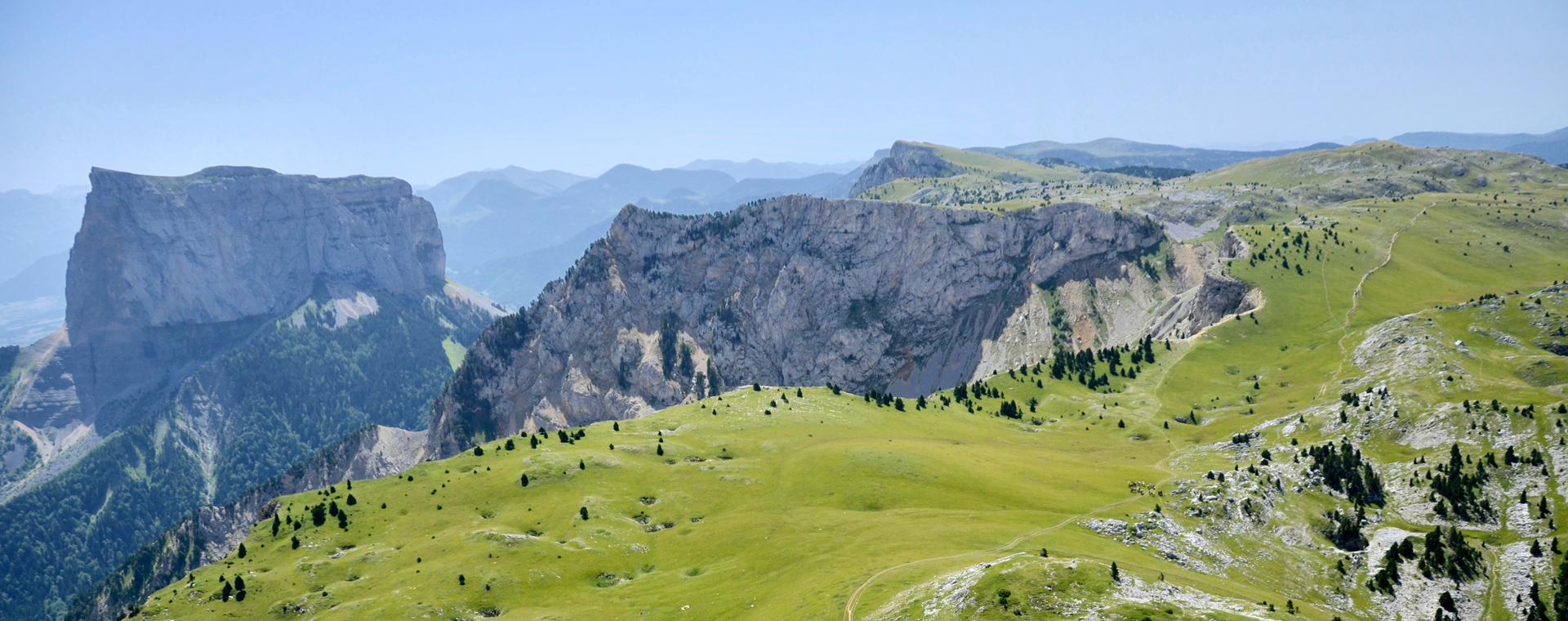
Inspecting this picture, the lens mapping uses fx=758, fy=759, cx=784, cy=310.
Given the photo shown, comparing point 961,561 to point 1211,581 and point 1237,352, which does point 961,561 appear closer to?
point 1211,581

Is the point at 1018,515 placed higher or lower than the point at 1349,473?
lower

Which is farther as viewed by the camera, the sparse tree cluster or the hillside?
the sparse tree cluster

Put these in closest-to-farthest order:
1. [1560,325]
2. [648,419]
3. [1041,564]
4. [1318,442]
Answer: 1. [1041,564]
2. [1318,442]
3. [1560,325]
4. [648,419]

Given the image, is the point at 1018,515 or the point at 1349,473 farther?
the point at 1349,473

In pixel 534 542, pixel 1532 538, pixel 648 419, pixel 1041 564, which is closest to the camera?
pixel 1041 564

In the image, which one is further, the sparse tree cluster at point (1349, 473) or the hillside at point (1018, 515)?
the sparse tree cluster at point (1349, 473)

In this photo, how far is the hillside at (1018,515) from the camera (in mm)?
80375

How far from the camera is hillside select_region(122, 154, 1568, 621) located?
8038 centimetres

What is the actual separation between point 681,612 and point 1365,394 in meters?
127

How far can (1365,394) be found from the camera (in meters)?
135

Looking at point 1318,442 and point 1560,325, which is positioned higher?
point 1560,325

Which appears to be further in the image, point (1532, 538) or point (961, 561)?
point (1532, 538)

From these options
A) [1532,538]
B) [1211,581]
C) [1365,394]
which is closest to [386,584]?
[1211,581]

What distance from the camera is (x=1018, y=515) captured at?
10394 cm
